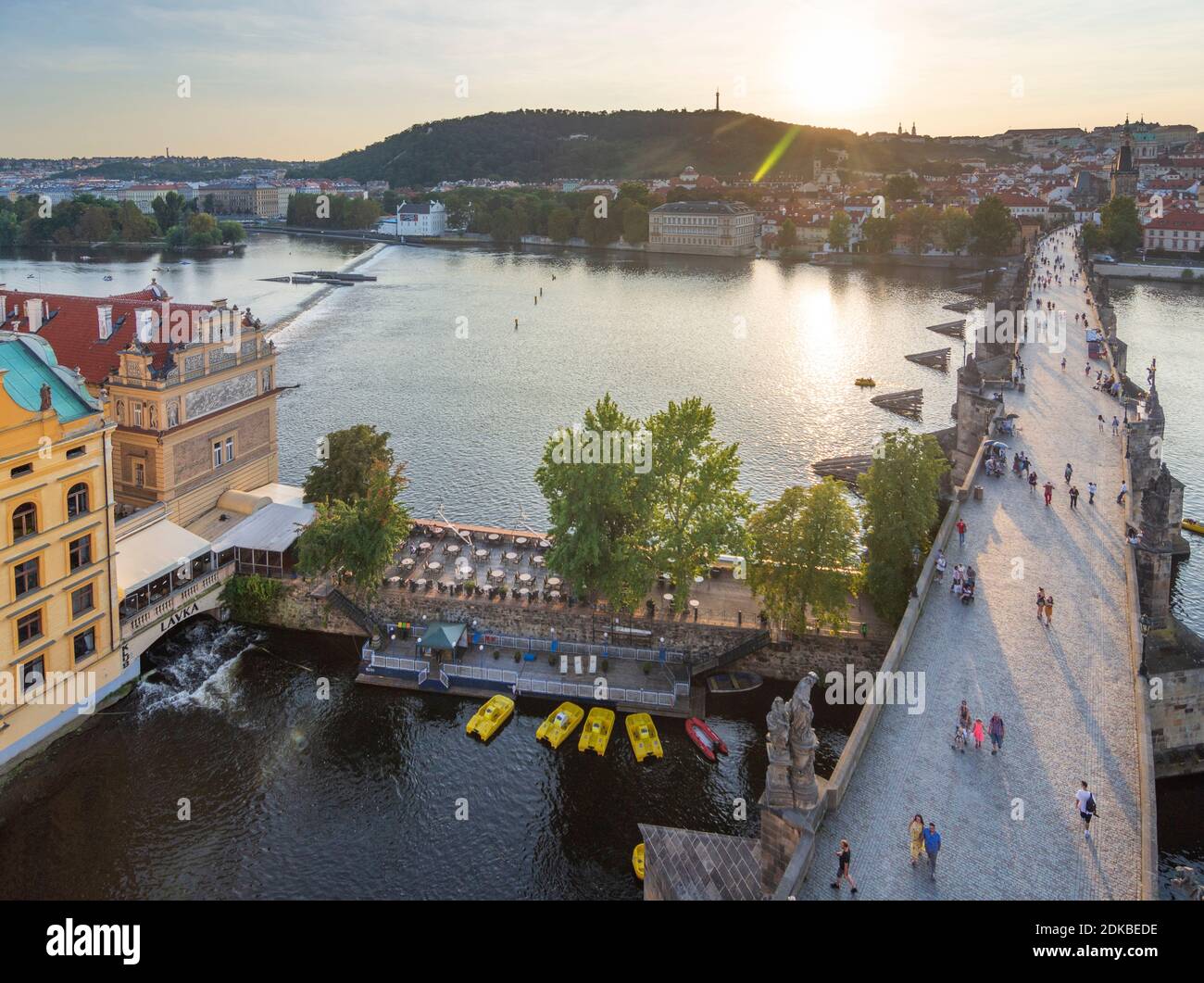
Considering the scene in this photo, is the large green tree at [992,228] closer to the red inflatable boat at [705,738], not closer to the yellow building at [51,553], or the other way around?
the red inflatable boat at [705,738]

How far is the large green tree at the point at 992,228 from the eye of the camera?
430ft

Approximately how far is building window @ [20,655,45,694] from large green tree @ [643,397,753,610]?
57.2 feet

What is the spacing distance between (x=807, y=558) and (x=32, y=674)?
21.6m

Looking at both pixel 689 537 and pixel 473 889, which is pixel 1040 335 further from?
pixel 473 889

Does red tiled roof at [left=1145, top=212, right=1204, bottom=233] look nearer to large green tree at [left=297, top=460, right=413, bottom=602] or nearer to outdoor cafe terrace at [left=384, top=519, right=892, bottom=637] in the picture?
outdoor cafe terrace at [left=384, top=519, right=892, bottom=637]

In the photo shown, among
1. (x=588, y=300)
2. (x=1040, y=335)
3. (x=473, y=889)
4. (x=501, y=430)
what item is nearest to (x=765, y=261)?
(x=588, y=300)

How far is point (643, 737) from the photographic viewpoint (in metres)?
27.5

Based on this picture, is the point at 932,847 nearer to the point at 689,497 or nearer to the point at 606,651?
the point at 606,651

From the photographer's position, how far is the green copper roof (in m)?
26.3

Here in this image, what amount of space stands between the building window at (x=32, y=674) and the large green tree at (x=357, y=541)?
26.5 feet

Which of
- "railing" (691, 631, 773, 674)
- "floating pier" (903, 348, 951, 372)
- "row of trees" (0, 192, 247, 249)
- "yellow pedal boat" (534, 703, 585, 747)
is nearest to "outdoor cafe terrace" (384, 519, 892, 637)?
"railing" (691, 631, 773, 674)

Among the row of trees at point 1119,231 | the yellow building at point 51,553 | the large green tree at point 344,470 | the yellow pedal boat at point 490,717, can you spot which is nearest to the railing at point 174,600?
the yellow building at point 51,553

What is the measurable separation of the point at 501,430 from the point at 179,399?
24.3 metres

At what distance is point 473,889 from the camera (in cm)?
2289
